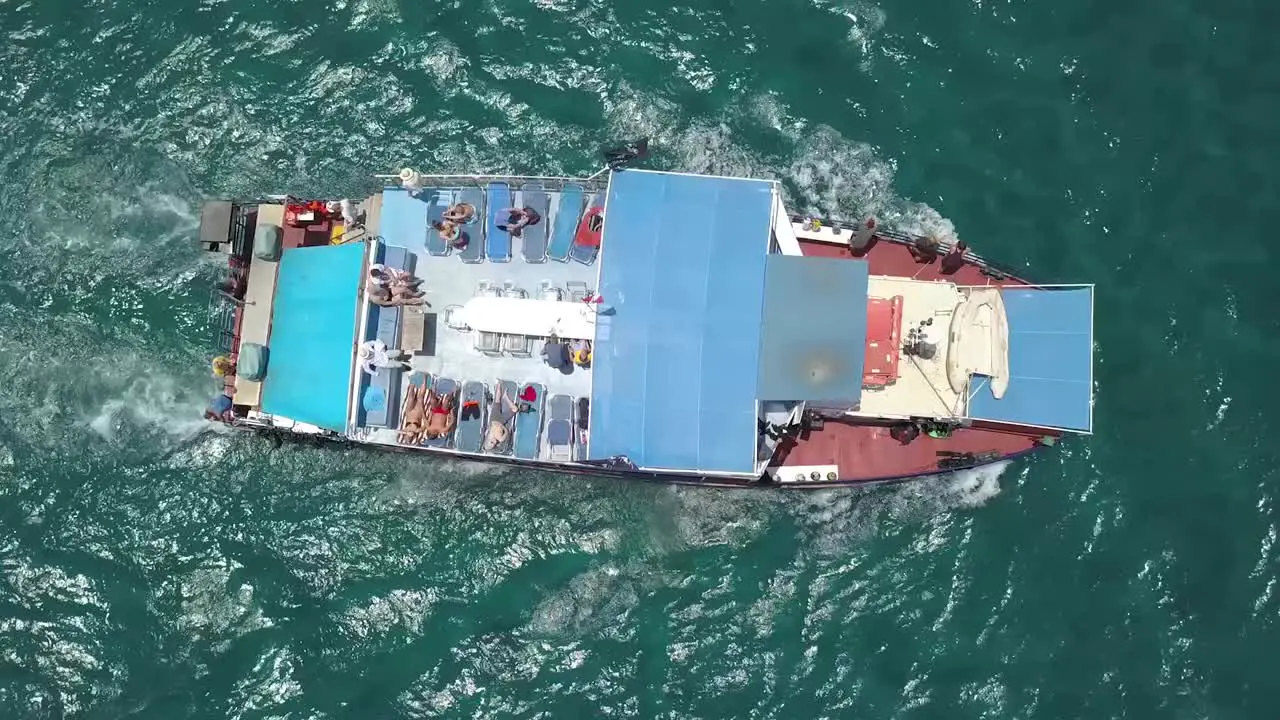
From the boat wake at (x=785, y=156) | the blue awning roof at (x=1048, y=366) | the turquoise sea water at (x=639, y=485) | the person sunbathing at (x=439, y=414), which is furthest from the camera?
the boat wake at (x=785, y=156)

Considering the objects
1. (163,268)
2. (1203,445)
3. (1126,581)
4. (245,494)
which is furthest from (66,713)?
(1203,445)

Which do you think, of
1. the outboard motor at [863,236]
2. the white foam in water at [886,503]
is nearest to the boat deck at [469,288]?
the outboard motor at [863,236]

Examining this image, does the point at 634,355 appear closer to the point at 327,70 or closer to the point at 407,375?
the point at 407,375

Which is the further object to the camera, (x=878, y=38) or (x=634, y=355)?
(x=878, y=38)

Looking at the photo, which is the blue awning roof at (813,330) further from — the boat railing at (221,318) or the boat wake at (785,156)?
the boat railing at (221,318)

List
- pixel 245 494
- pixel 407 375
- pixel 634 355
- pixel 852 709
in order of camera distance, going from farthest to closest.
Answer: pixel 245 494 < pixel 852 709 < pixel 407 375 < pixel 634 355

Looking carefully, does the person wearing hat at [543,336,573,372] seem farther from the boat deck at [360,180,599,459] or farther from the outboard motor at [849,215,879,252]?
the outboard motor at [849,215,879,252]

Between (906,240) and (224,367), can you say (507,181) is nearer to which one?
(224,367)
